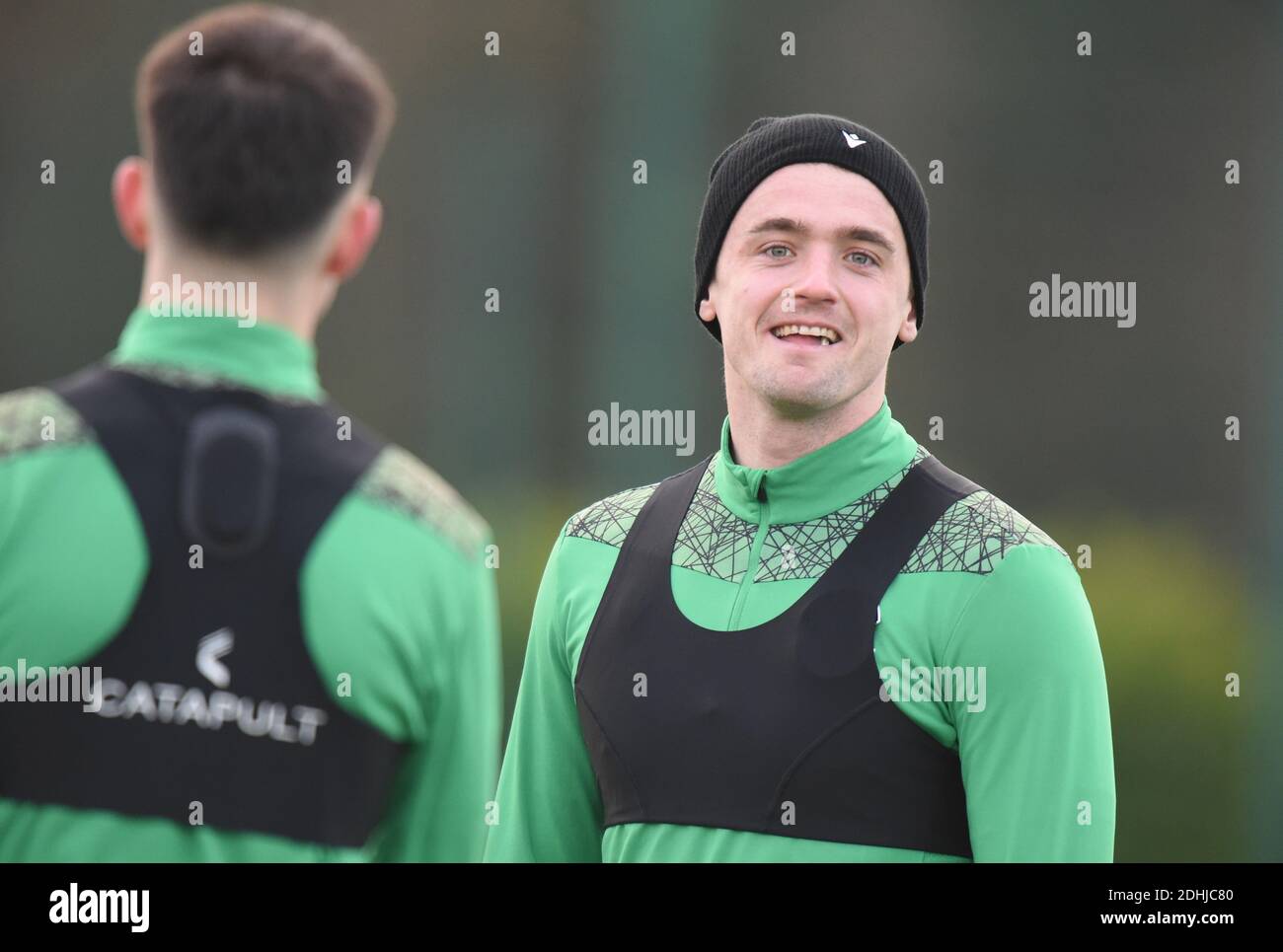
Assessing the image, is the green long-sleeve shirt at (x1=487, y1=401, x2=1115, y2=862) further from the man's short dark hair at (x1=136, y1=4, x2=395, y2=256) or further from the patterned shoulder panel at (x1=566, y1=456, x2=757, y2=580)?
the man's short dark hair at (x1=136, y1=4, x2=395, y2=256)

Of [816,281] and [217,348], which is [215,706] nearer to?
[217,348]

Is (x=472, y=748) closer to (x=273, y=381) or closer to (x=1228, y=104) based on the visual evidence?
(x=273, y=381)

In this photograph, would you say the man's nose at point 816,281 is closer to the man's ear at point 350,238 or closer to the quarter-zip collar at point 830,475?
the quarter-zip collar at point 830,475

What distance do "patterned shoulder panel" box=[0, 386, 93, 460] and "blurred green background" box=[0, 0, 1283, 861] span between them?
11.7 feet

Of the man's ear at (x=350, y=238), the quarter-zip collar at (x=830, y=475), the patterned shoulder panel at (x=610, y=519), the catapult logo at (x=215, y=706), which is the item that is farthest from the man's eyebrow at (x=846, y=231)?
the catapult logo at (x=215, y=706)

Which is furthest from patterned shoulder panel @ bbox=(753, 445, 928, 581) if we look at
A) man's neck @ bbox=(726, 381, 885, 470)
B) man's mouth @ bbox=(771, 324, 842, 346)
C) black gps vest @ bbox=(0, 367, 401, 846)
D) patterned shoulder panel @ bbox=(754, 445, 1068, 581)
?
black gps vest @ bbox=(0, 367, 401, 846)

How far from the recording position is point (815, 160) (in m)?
3.21

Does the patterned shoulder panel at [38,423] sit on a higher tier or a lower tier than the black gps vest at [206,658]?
higher

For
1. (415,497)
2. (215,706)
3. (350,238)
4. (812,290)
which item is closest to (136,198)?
(350,238)

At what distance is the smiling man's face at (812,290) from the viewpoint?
122 inches

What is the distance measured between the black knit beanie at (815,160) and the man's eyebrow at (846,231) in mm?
83

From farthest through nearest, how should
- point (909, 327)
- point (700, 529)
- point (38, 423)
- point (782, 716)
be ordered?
1. point (909, 327)
2. point (700, 529)
3. point (782, 716)
4. point (38, 423)

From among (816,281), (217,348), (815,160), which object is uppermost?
(815,160)

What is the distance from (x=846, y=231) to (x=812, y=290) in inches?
5.8
